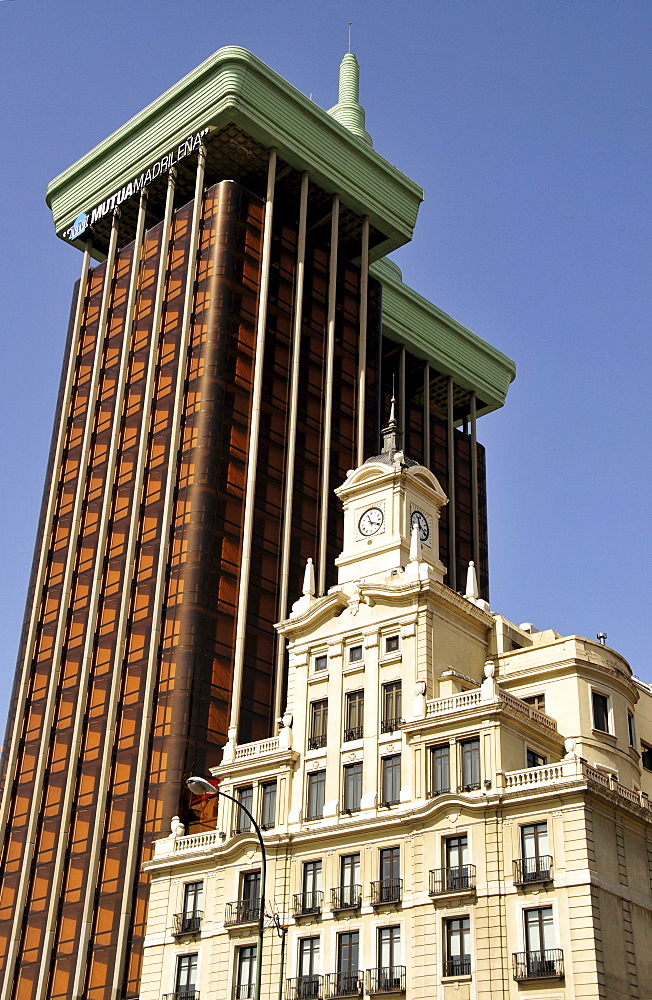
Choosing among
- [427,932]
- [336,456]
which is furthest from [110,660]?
[427,932]

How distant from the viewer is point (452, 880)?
6331 cm

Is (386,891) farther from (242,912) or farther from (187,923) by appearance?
(187,923)

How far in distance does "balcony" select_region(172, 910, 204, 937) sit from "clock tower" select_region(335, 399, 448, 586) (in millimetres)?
22208

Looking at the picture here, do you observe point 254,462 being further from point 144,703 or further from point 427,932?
point 427,932

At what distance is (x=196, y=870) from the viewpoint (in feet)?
245

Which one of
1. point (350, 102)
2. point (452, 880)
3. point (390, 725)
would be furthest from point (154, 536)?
point (350, 102)

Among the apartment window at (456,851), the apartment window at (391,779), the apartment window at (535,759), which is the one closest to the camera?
the apartment window at (456,851)

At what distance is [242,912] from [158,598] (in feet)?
119

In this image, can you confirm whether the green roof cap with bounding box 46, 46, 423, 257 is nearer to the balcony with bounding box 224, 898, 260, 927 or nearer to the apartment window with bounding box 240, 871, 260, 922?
the apartment window with bounding box 240, 871, 260, 922

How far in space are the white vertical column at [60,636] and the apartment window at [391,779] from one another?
42.9 metres

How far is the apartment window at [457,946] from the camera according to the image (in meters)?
61.2

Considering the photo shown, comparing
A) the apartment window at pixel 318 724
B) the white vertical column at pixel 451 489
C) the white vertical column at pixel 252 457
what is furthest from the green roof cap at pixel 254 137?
the apartment window at pixel 318 724

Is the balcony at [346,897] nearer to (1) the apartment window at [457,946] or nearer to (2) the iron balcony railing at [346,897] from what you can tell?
(2) the iron balcony railing at [346,897]

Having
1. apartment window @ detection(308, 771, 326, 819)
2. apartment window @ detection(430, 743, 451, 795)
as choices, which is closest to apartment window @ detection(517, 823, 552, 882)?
apartment window @ detection(430, 743, 451, 795)
